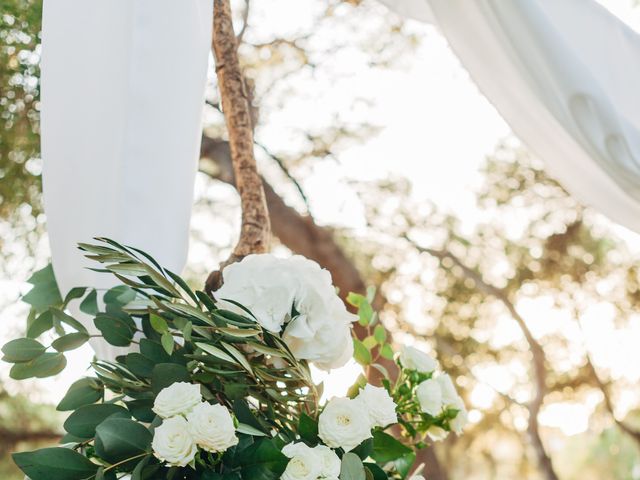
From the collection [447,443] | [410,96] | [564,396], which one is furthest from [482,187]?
[447,443]

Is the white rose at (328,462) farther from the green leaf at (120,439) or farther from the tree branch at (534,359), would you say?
the tree branch at (534,359)

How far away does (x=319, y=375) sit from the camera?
0.78m

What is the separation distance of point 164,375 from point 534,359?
281cm

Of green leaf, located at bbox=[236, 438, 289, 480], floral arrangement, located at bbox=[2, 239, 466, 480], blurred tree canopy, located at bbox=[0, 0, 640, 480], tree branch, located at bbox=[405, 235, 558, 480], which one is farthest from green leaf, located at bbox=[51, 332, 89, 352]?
tree branch, located at bbox=[405, 235, 558, 480]

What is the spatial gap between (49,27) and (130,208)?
0.26m

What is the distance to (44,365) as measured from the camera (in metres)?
0.67

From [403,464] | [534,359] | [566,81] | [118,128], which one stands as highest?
[566,81]

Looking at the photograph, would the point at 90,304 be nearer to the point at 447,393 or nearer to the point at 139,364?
the point at 139,364

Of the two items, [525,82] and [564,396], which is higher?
[525,82]

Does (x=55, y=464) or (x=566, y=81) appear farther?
(x=566, y=81)

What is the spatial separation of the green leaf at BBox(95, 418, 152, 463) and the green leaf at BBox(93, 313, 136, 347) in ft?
0.45

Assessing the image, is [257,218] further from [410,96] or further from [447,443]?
[447,443]

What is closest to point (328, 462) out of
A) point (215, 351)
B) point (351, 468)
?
point (351, 468)

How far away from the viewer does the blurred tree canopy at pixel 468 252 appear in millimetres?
3047
